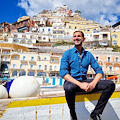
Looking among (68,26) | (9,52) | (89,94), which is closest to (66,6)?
(68,26)

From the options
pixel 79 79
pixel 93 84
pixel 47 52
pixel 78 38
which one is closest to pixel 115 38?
pixel 47 52

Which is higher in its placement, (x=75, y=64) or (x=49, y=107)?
(x=75, y=64)

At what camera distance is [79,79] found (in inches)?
108

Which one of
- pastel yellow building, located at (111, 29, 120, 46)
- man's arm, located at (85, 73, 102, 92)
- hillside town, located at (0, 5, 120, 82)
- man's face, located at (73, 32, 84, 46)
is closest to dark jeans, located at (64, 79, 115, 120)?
man's arm, located at (85, 73, 102, 92)

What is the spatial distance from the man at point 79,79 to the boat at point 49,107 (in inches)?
13.2

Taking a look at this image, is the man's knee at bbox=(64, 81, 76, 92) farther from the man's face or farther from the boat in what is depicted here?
the man's face

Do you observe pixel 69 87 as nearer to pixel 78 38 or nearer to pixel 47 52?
pixel 78 38

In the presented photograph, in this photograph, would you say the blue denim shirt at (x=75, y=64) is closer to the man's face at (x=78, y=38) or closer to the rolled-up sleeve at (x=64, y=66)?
the rolled-up sleeve at (x=64, y=66)

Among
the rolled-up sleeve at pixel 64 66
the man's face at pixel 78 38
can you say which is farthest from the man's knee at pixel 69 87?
the man's face at pixel 78 38

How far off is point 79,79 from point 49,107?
93 cm

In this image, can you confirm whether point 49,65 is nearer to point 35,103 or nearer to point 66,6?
point 35,103

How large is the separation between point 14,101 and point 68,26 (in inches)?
2095

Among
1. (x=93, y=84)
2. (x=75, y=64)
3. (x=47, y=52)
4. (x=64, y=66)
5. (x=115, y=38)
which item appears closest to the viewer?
(x=93, y=84)

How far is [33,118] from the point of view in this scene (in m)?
2.64
